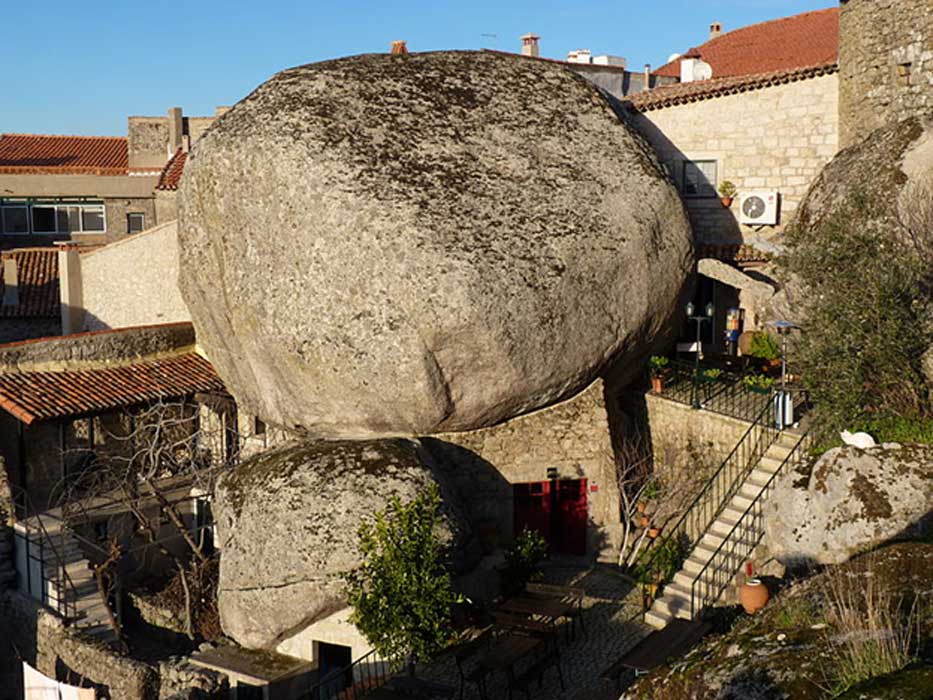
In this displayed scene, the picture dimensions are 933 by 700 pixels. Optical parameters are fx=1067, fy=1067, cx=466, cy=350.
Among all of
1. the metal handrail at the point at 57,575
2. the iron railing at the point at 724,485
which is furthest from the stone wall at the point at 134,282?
the iron railing at the point at 724,485

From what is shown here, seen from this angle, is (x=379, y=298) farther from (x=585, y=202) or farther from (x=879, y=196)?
(x=879, y=196)

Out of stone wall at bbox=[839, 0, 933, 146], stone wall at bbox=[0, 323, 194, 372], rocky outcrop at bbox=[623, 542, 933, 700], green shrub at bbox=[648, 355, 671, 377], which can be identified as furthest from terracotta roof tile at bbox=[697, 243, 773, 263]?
rocky outcrop at bbox=[623, 542, 933, 700]

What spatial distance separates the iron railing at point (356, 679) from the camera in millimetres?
16250

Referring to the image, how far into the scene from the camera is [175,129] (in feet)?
146

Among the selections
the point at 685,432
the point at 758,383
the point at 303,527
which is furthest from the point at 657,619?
the point at 303,527

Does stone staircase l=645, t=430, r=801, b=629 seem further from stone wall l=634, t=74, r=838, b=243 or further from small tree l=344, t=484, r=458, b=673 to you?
stone wall l=634, t=74, r=838, b=243

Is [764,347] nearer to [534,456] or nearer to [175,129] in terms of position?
[534,456]

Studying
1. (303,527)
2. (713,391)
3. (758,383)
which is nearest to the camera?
(303,527)

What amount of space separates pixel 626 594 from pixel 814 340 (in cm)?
585

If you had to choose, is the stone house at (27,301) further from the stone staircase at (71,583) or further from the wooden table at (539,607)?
the wooden table at (539,607)

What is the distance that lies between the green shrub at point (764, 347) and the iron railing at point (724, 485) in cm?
372

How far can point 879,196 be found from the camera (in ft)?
63.4

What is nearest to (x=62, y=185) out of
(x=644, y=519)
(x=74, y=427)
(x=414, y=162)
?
(x=74, y=427)

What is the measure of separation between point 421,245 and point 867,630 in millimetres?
12143
